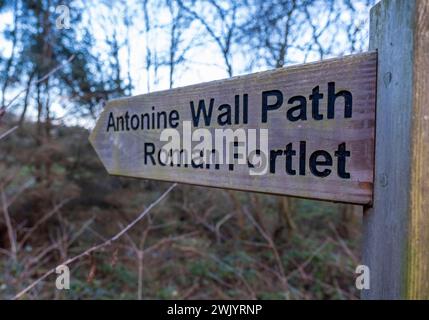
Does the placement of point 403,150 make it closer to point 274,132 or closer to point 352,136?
point 352,136

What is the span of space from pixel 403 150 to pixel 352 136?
0.29 feet

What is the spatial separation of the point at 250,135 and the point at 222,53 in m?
2.59

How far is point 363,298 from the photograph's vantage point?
0.71m

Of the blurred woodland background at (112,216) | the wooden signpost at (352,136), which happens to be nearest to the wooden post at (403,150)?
the wooden signpost at (352,136)

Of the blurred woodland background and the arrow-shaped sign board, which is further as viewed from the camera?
the blurred woodland background

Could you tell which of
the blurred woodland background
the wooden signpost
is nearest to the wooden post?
the wooden signpost

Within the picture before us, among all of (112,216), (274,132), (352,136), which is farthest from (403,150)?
(112,216)

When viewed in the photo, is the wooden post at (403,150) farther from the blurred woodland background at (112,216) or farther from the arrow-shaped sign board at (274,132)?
the blurred woodland background at (112,216)

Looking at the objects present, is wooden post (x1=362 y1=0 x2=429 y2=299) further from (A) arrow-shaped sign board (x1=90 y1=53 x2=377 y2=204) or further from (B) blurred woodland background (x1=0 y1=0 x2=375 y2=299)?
(B) blurred woodland background (x1=0 y1=0 x2=375 y2=299)

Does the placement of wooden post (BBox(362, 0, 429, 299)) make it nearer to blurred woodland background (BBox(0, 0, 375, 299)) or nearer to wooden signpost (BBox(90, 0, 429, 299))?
wooden signpost (BBox(90, 0, 429, 299))

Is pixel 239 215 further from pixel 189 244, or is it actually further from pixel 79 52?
pixel 79 52

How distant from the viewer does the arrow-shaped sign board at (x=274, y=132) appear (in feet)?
2.12

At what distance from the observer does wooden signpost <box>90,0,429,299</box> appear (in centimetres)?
58

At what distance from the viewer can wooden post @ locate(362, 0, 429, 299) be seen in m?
0.57
